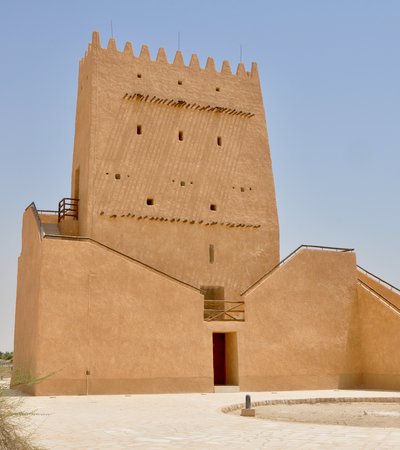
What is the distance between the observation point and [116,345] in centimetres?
1892

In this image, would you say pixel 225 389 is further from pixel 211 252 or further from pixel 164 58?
pixel 164 58

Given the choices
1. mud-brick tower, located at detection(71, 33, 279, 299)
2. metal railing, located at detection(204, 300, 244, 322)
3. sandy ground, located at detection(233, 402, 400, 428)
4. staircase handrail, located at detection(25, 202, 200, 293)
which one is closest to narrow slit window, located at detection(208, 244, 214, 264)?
mud-brick tower, located at detection(71, 33, 279, 299)

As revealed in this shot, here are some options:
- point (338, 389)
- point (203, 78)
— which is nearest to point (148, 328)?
point (338, 389)

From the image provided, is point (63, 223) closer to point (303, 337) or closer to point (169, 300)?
point (169, 300)

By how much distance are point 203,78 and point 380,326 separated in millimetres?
11839

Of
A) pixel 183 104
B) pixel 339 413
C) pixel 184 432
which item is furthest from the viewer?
pixel 183 104

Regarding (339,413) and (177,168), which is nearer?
(339,413)

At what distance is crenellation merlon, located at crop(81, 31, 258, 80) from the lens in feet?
78.1

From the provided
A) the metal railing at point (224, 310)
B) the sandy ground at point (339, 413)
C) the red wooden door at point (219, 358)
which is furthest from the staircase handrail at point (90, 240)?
the sandy ground at point (339, 413)

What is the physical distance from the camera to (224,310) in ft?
73.8

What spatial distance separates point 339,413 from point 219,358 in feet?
29.8

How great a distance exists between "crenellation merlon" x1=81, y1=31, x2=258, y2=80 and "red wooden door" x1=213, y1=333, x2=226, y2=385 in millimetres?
10833

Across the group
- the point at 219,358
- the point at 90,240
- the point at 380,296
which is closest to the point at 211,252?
the point at 219,358

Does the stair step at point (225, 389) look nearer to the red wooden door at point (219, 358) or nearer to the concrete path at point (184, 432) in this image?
the red wooden door at point (219, 358)
